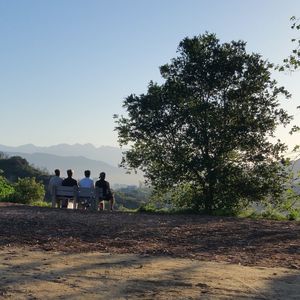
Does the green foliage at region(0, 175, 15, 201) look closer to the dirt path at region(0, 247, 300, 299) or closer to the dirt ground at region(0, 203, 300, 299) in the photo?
the dirt ground at region(0, 203, 300, 299)

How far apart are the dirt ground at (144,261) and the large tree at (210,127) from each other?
21.1 feet

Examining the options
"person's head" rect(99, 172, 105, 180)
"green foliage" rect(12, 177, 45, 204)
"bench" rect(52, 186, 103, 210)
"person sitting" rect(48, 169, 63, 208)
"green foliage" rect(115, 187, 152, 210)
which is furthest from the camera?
"green foliage" rect(115, 187, 152, 210)

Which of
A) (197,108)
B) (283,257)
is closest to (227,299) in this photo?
(283,257)

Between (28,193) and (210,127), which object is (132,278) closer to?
(210,127)

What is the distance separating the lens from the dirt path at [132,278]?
16.0 feet

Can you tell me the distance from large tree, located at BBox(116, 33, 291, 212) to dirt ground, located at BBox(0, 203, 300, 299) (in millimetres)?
6441

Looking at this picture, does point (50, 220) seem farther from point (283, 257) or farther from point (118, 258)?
point (283, 257)

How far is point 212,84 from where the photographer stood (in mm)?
17188

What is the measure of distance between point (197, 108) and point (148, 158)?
264 cm

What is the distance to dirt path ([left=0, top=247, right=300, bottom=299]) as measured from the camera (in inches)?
192

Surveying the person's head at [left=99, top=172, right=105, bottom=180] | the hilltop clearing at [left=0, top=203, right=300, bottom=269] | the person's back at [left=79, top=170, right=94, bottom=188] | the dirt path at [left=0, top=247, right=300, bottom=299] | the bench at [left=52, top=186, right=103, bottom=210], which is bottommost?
the dirt path at [left=0, top=247, right=300, bottom=299]

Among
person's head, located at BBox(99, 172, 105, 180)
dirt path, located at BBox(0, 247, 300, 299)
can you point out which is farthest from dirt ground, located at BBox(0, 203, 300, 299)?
person's head, located at BBox(99, 172, 105, 180)

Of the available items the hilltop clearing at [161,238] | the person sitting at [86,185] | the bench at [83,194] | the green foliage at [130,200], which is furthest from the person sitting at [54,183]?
the hilltop clearing at [161,238]

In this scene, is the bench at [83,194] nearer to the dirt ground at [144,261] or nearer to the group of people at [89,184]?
the group of people at [89,184]
